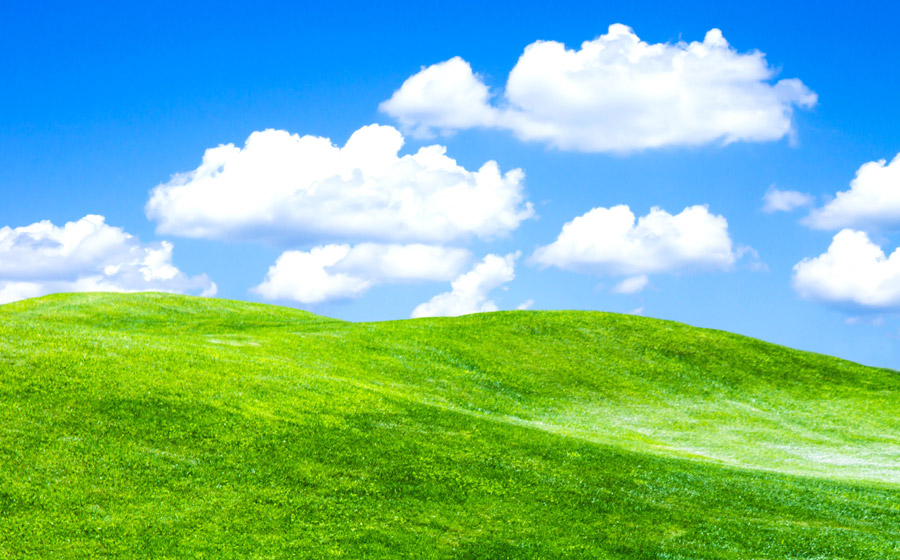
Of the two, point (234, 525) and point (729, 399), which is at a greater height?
point (729, 399)

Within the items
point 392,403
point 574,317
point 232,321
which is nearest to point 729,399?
point 574,317

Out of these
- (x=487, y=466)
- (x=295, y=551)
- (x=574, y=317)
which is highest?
(x=574, y=317)

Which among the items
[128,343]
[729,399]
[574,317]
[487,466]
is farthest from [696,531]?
[574,317]

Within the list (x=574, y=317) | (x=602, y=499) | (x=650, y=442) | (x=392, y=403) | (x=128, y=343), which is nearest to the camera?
(x=602, y=499)

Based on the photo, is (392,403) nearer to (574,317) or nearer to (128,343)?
(128,343)

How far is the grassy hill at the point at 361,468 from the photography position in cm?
2041

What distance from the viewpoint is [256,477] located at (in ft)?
75.5

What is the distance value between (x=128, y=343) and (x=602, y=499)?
76.0 ft

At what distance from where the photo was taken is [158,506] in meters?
20.7

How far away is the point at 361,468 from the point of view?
24.8 meters

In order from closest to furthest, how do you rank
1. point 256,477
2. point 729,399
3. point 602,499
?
1. point 256,477
2. point 602,499
3. point 729,399

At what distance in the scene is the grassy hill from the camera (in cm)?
2041

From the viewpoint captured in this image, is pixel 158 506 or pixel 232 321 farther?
pixel 232 321

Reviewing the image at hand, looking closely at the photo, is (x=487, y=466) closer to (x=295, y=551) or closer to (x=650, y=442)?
(x=295, y=551)
